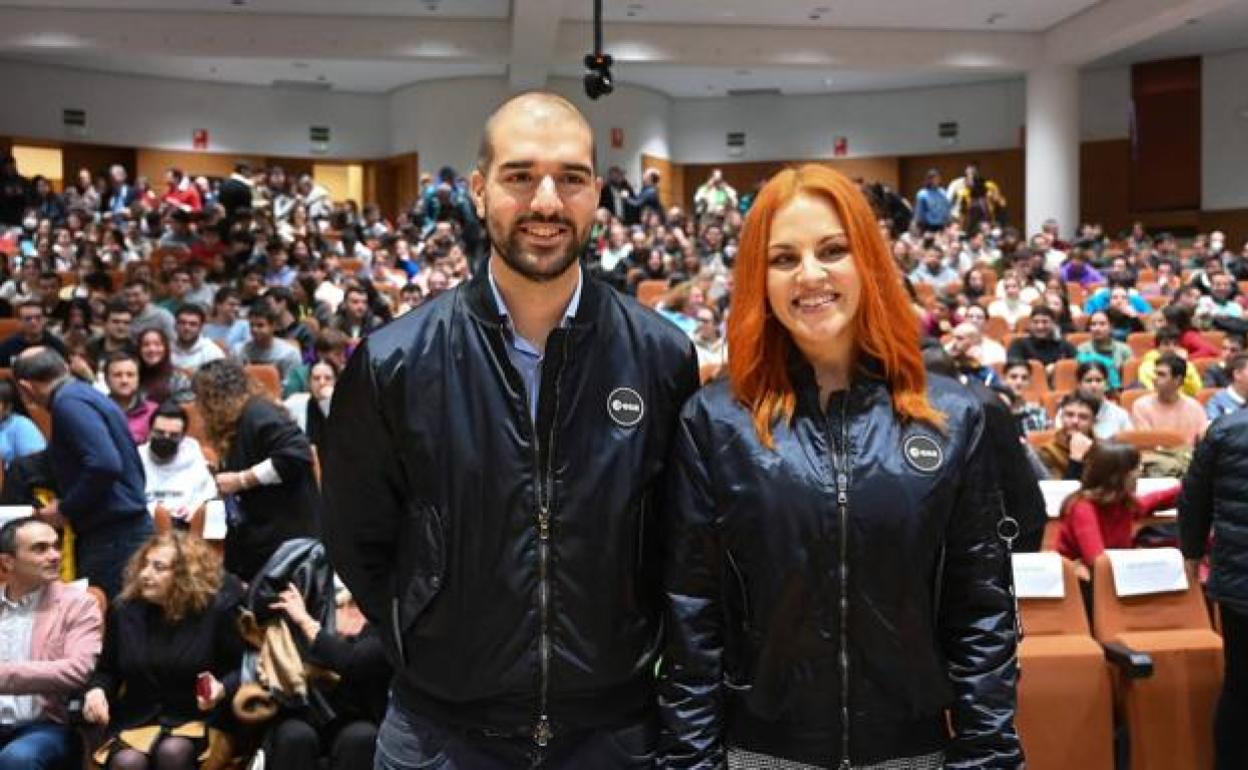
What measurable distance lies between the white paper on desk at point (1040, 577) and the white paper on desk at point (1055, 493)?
122 centimetres

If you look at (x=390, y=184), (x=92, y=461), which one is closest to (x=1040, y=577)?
(x=92, y=461)

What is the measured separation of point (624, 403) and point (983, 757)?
2.16 ft

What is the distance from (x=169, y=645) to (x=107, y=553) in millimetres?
798

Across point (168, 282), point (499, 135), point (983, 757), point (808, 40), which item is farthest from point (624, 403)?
point (808, 40)

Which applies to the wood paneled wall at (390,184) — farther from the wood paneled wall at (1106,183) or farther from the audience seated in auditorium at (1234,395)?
the audience seated in auditorium at (1234,395)

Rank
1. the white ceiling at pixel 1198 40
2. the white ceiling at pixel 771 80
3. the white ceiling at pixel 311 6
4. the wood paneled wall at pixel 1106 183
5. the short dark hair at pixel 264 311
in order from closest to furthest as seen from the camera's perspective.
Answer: the short dark hair at pixel 264 311, the white ceiling at pixel 311 6, the white ceiling at pixel 1198 40, the white ceiling at pixel 771 80, the wood paneled wall at pixel 1106 183

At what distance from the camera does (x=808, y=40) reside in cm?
1588

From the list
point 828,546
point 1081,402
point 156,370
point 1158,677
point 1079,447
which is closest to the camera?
point 828,546

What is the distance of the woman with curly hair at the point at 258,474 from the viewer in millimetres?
4469

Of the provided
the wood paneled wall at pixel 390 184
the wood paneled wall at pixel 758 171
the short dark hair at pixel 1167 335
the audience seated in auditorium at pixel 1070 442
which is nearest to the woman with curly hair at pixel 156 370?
the audience seated in auditorium at pixel 1070 442

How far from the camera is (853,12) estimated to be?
1511 centimetres

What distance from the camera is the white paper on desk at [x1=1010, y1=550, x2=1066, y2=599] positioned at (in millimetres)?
3773

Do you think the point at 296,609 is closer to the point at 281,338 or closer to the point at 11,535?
the point at 11,535

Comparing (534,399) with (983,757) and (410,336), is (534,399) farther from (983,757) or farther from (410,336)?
(983,757)
